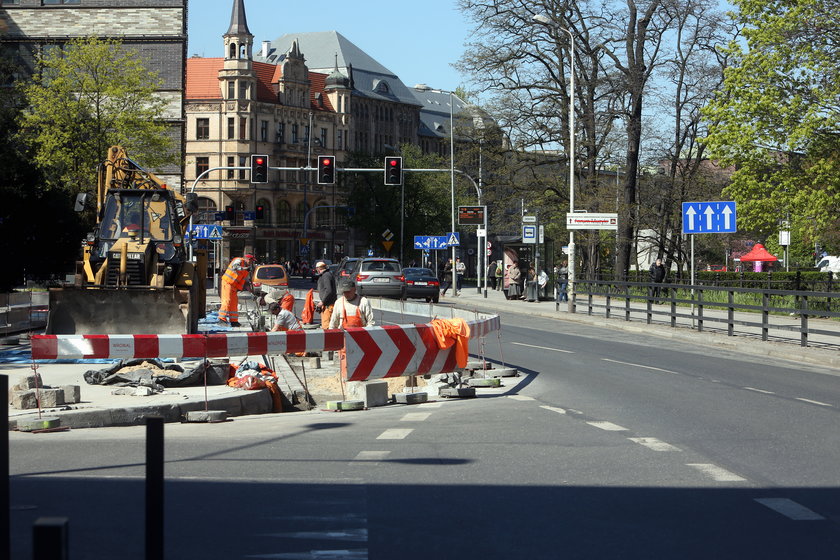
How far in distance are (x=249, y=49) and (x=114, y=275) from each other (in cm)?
9794

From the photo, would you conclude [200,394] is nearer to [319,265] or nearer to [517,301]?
[319,265]

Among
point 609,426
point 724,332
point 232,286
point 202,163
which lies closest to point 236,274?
point 232,286

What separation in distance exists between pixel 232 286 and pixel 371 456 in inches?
769

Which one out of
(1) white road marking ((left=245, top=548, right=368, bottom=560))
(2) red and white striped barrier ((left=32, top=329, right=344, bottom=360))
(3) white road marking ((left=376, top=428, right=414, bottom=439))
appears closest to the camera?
(1) white road marking ((left=245, top=548, right=368, bottom=560))

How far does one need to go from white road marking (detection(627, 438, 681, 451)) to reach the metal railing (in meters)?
12.3

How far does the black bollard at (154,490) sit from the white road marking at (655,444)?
607 cm

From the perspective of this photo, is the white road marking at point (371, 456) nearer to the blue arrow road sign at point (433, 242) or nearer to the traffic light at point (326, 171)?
the traffic light at point (326, 171)

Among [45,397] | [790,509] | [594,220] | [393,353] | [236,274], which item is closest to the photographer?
[790,509]

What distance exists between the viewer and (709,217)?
98.5ft

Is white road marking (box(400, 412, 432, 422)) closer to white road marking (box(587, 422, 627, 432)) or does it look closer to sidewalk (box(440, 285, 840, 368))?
white road marking (box(587, 422, 627, 432))

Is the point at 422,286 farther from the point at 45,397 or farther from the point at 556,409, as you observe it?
the point at 45,397

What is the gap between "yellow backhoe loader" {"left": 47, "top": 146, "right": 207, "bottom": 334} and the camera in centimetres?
2161

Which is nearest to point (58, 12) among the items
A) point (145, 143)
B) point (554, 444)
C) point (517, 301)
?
point (145, 143)

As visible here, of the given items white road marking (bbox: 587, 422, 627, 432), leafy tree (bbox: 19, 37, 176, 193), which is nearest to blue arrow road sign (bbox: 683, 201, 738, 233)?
white road marking (bbox: 587, 422, 627, 432)
